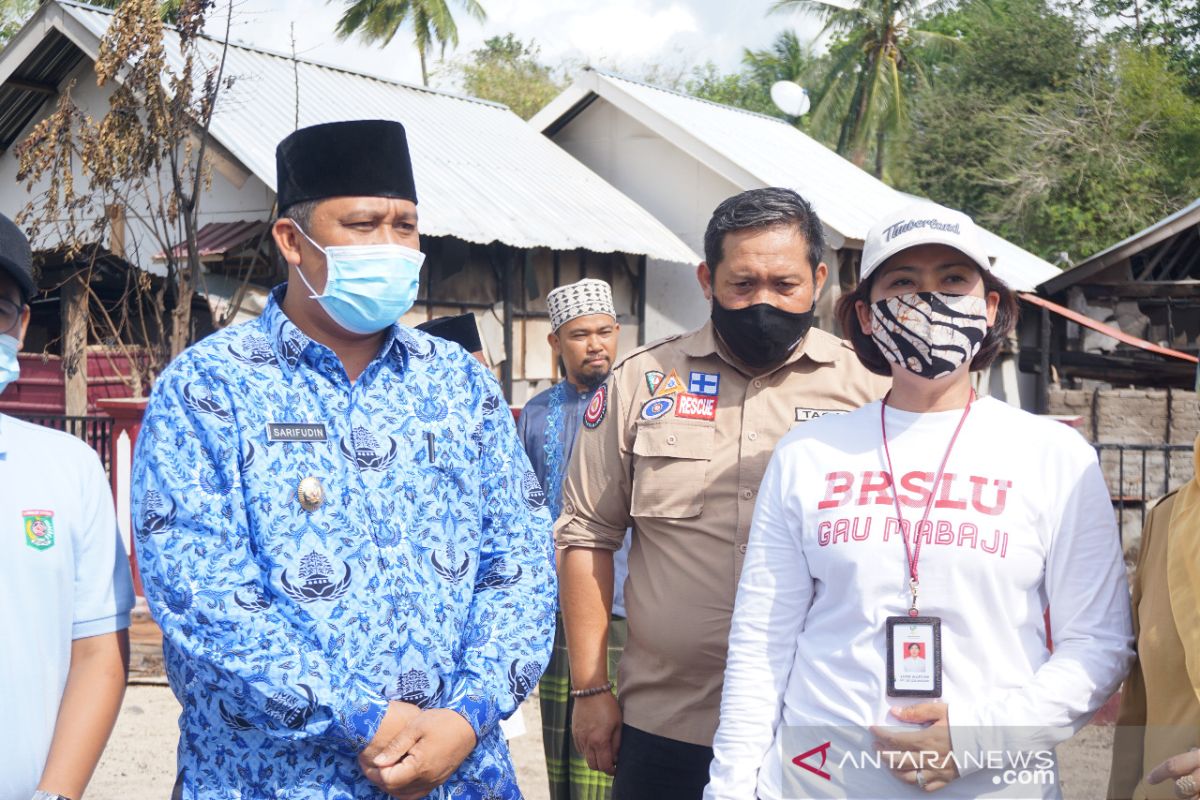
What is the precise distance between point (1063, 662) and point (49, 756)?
1.89 m

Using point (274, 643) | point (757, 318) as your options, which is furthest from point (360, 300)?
point (757, 318)

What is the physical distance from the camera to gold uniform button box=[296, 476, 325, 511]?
7.69ft

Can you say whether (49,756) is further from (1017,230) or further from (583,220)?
(1017,230)

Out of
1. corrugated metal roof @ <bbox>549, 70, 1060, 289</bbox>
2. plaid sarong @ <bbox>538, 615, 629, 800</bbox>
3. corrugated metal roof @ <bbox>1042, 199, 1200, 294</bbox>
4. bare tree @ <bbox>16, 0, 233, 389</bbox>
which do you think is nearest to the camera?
plaid sarong @ <bbox>538, 615, 629, 800</bbox>

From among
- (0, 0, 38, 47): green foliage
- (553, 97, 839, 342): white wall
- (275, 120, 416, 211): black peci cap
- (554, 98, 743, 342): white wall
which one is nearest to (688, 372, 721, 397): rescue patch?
(275, 120, 416, 211): black peci cap

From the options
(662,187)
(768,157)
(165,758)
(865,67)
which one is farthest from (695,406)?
(865,67)

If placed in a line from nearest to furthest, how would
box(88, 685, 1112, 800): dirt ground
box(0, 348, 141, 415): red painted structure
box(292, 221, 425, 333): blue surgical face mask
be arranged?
box(292, 221, 425, 333): blue surgical face mask
box(88, 685, 1112, 800): dirt ground
box(0, 348, 141, 415): red painted structure

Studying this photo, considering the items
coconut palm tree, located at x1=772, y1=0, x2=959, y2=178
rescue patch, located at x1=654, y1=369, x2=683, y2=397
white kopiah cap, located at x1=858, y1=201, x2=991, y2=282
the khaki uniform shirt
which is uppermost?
coconut palm tree, located at x1=772, y1=0, x2=959, y2=178

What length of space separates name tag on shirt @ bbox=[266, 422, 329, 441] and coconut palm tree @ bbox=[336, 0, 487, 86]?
2989 cm

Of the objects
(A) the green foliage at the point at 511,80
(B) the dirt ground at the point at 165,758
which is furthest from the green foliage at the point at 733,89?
(B) the dirt ground at the point at 165,758

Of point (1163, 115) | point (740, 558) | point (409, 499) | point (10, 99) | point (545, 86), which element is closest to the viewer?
point (409, 499)

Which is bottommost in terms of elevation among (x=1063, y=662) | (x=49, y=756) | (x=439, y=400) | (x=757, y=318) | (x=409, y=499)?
(x=49, y=756)

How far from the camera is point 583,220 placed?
14070 millimetres

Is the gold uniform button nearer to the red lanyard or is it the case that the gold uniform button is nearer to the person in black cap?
the person in black cap
